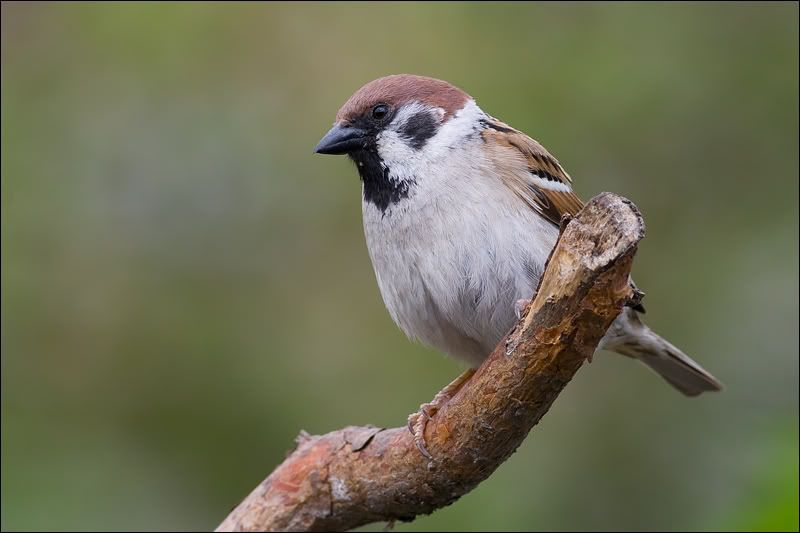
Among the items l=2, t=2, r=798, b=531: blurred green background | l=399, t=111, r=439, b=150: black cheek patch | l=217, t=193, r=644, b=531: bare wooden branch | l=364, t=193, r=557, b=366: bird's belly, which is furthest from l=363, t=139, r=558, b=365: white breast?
l=2, t=2, r=798, b=531: blurred green background

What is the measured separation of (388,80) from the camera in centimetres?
326

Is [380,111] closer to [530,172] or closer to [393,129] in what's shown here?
[393,129]

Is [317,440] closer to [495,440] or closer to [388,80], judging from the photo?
[495,440]

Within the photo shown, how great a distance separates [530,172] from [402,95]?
47 cm

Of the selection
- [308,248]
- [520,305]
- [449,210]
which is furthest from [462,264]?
[308,248]

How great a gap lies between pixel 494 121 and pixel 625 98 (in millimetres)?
1082

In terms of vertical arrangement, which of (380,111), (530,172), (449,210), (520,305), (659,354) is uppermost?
(380,111)

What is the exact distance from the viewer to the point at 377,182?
10.3ft

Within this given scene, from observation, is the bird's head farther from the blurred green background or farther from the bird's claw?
the blurred green background

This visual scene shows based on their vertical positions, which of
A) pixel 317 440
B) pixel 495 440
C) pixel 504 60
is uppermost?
pixel 504 60

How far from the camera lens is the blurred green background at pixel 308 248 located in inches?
156

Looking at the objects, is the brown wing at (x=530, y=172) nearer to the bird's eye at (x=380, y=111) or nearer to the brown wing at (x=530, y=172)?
the brown wing at (x=530, y=172)

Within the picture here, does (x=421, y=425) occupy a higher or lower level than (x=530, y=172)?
lower

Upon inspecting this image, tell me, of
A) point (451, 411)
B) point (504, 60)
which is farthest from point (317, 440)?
point (504, 60)
